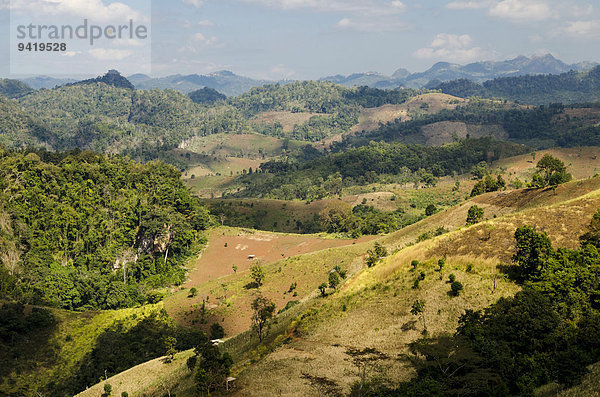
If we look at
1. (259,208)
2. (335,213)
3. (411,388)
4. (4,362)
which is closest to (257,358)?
(411,388)

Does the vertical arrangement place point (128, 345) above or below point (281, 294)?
below

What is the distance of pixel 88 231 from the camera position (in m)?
115

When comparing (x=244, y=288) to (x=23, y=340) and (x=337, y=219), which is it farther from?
(x=337, y=219)

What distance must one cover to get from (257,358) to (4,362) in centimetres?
4498

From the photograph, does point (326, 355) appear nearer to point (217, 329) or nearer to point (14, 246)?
point (217, 329)

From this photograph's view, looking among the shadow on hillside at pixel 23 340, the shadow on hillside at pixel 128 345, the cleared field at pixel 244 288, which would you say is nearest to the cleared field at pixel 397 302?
the cleared field at pixel 244 288

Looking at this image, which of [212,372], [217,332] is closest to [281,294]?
[217,332]

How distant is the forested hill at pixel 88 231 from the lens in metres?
96.6

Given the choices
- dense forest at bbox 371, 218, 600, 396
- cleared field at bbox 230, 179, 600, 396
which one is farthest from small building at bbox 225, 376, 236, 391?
dense forest at bbox 371, 218, 600, 396

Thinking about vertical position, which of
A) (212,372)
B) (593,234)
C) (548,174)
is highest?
(548,174)

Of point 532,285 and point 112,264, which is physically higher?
point 532,285

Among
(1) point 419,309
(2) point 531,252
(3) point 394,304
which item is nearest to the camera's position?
(1) point 419,309

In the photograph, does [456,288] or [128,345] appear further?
[128,345]

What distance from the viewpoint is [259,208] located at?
19288cm
